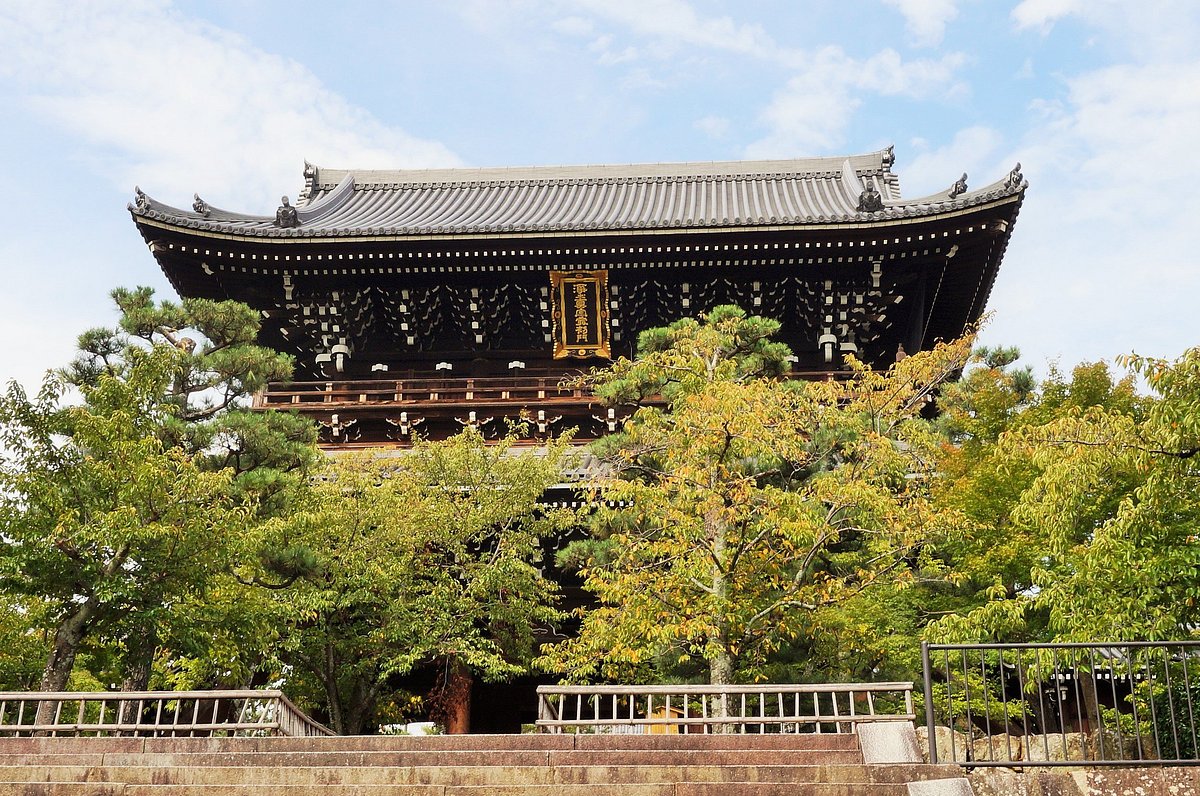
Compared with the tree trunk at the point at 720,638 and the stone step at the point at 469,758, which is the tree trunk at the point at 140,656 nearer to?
the stone step at the point at 469,758

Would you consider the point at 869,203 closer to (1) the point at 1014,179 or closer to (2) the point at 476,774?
(1) the point at 1014,179

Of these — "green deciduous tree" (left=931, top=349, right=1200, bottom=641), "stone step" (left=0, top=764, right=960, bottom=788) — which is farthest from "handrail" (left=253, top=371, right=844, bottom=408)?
"stone step" (left=0, top=764, right=960, bottom=788)

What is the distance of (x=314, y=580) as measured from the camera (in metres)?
13.0

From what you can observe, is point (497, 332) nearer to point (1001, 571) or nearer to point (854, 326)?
point (854, 326)

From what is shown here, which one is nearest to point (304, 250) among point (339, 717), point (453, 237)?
point (453, 237)

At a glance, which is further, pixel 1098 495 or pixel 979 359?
pixel 979 359

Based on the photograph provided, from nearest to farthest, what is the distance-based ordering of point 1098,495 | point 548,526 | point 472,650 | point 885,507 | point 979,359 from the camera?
point 1098,495 → point 885,507 → point 472,650 → point 548,526 → point 979,359

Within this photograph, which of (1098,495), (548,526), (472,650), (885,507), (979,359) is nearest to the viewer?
(1098,495)

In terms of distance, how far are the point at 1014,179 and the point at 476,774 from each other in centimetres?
1354

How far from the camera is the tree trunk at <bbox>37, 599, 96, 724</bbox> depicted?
10.7 m

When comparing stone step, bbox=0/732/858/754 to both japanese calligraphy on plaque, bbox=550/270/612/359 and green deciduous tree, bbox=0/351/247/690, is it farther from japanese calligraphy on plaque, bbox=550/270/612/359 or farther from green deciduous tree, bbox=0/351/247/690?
japanese calligraphy on plaque, bbox=550/270/612/359

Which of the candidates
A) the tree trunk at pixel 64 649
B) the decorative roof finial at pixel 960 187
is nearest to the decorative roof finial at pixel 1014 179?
the decorative roof finial at pixel 960 187

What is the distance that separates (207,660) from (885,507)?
8.38 m

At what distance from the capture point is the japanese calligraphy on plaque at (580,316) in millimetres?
18812
